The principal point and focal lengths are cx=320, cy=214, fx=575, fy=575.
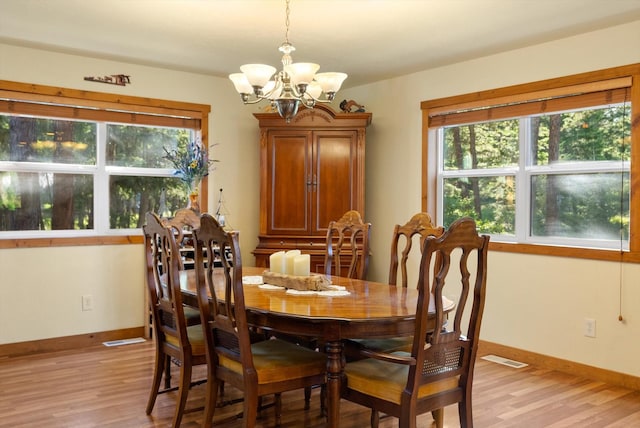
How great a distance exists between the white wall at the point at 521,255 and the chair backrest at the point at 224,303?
2.61 metres

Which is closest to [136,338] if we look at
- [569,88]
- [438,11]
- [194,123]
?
[194,123]

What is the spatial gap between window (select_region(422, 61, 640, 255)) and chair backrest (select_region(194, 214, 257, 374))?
106 inches

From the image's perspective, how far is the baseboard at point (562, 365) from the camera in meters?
3.81

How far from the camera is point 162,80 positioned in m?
5.16

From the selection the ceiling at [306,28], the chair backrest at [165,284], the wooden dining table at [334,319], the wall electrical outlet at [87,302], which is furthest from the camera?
the wall electrical outlet at [87,302]

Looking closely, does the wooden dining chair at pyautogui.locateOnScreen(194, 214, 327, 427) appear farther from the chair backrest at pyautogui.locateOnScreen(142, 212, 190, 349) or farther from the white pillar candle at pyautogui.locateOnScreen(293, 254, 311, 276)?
the white pillar candle at pyautogui.locateOnScreen(293, 254, 311, 276)

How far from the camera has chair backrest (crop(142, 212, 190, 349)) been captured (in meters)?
2.90

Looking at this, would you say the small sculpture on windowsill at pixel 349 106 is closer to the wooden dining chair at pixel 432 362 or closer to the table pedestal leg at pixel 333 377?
the wooden dining chair at pixel 432 362

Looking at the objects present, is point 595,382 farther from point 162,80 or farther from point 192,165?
point 162,80

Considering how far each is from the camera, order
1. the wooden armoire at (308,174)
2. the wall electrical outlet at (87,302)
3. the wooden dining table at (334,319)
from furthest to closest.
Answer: the wooden armoire at (308,174) < the wall electrical outlet at (87,302) < the wooden dining table at (334,319)

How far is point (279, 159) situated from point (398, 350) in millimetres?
2848

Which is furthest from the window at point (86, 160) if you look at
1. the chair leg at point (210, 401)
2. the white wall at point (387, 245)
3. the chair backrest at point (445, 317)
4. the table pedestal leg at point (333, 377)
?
the chair backrest at point (445, 317)

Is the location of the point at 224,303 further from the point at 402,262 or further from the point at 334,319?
the point at 402,262

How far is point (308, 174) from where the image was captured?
17.6ft
